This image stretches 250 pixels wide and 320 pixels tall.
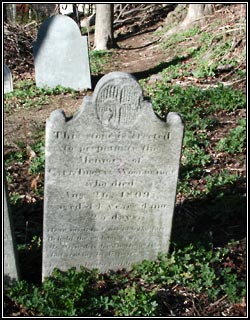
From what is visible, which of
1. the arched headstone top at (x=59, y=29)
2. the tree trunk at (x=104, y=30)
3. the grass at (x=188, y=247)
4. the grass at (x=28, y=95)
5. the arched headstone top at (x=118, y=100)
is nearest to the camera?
the arched headstone top at (x=118, y=100)

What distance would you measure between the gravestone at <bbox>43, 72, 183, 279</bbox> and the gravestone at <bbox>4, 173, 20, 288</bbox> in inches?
11.2

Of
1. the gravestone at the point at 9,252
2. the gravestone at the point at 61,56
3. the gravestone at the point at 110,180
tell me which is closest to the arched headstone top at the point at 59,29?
the gravestone at the point at 61,56

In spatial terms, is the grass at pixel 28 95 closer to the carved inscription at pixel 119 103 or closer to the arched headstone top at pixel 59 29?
the arched headstone top at pixel 59 29

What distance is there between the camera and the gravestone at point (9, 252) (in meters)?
3.55

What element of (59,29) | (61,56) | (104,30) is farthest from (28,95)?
(104,30)

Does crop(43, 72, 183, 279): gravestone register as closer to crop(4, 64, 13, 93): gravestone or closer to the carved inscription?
the carved inscription

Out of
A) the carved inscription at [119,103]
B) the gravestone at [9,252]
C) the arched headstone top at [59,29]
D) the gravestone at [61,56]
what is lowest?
the gravestone at [9,252]

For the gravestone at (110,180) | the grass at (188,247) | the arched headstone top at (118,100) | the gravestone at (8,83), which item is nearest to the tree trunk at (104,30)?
the gravestone at (8,83)

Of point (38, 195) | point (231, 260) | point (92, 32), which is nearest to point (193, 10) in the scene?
point (92, 32)

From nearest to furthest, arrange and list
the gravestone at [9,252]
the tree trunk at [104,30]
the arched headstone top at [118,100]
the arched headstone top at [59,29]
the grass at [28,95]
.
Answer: the arched headstone top at [118,100]
the gravestone at [9,252]
the grass at [28,95]
the arched headstone top at [59,29]
the tree trunk at [104,30]

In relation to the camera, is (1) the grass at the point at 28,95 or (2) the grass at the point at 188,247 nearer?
(2) the grass at the point at 188,247

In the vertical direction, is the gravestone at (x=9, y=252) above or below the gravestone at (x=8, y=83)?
below

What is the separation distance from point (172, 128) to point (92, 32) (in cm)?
1572

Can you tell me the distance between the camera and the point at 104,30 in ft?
47.8
